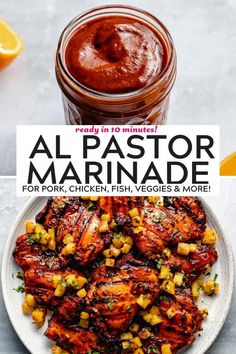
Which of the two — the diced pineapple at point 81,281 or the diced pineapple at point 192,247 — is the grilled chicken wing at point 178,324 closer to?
the diced pineapple at point 192,247

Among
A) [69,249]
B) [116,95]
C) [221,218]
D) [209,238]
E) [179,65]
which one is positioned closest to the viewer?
[116,95]

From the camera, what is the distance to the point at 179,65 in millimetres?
3781

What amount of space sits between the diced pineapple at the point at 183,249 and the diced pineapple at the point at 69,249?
17.9 inches

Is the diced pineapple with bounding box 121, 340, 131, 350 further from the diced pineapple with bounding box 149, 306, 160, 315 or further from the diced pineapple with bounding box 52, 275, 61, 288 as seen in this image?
the diced pineapple with bounding box 52, 275, 61, 288

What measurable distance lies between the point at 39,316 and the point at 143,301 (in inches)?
18.7

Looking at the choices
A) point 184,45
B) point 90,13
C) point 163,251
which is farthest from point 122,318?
point 184,45

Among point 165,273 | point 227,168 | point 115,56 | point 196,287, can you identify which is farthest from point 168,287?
point 115,56

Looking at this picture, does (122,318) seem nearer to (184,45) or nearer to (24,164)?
(24,164)

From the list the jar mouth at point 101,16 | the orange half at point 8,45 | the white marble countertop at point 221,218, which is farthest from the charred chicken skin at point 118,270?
the orange half at point 8,45

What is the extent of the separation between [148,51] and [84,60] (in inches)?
10.4

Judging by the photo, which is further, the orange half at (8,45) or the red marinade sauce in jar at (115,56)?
the orange half at (8,45)

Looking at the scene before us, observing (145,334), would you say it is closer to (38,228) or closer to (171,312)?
(171,312)

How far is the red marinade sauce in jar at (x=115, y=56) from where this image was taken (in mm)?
2791

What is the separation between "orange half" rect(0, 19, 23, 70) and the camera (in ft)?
11.9
